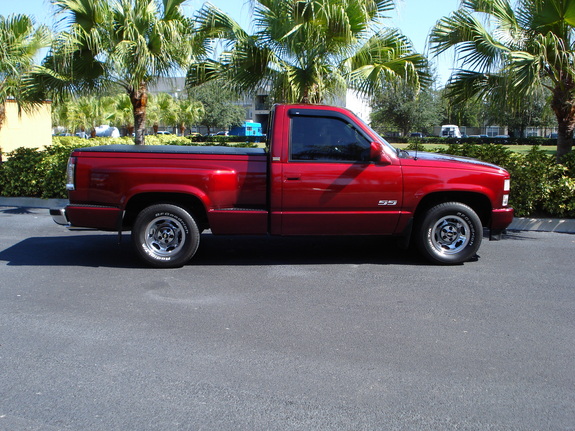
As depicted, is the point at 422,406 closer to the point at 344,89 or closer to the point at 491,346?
the point at 491,346

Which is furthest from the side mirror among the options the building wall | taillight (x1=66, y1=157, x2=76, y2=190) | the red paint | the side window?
the building wall

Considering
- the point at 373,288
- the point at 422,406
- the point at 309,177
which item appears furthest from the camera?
the point at 309,177

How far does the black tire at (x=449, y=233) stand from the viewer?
7.24m

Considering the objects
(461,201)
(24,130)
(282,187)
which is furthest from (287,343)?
(24,130)

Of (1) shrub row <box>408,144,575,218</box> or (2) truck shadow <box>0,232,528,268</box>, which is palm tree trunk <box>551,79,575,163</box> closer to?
(1) shrub row <box>408,144,575,218</box>

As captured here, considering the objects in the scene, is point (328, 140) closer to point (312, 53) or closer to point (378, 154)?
point (378, 154)

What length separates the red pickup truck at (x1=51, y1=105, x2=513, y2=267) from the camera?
7.01m

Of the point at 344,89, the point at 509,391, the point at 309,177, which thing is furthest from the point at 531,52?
the point at 509,391

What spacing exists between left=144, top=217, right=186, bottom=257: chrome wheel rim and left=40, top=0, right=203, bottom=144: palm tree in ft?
18.2

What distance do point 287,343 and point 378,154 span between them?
3.04m

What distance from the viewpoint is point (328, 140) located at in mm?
7160

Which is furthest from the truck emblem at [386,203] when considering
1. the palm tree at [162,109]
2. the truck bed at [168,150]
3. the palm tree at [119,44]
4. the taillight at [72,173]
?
the palm tree at [162,109]

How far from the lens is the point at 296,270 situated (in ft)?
23.5

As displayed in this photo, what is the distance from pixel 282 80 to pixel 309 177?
4.87 meters
